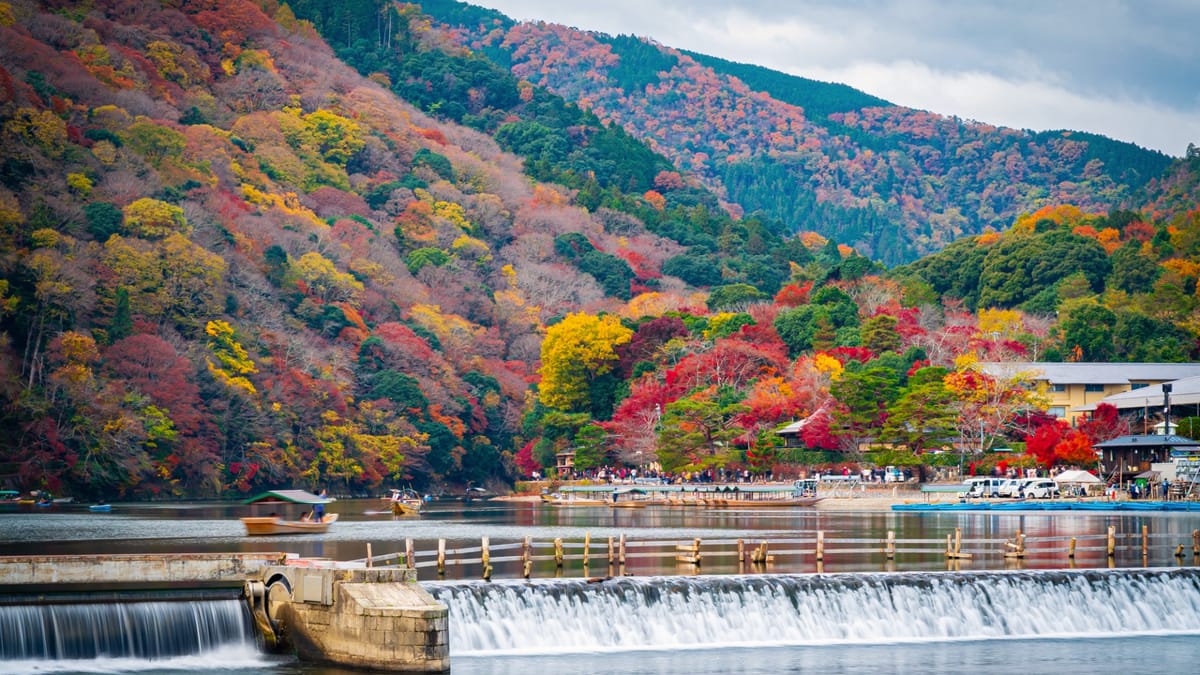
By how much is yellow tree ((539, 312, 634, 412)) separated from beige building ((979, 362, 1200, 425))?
39910 millimetres

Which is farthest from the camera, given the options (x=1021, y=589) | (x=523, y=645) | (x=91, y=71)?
(x=91, y=71)

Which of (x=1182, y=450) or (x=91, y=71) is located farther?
(x=91, y=71)

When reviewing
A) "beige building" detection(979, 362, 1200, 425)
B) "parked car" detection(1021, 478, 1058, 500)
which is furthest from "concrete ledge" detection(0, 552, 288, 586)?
"beige building" detection(979, 362, 1200, 425)

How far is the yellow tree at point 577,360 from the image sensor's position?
137375 mm

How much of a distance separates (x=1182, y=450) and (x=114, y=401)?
6886 centimetres

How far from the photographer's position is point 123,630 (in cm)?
3659

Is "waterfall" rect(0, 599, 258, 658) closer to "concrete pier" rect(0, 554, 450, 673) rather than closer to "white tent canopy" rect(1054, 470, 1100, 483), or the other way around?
"concrete pier" rect(0, 554, 450, 673)

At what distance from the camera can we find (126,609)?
1453 inches

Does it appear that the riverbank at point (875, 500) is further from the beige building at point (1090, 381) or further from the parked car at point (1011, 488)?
the beige building at point (1090, 381)

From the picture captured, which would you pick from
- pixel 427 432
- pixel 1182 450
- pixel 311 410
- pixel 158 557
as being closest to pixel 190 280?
pixel 311 410

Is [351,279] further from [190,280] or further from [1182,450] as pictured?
[1182,450]

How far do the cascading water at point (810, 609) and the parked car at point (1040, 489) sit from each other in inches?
1684

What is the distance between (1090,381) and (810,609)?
253 feet

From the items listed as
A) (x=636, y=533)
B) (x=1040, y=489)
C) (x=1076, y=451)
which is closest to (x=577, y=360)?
(x=1076, y=451)
